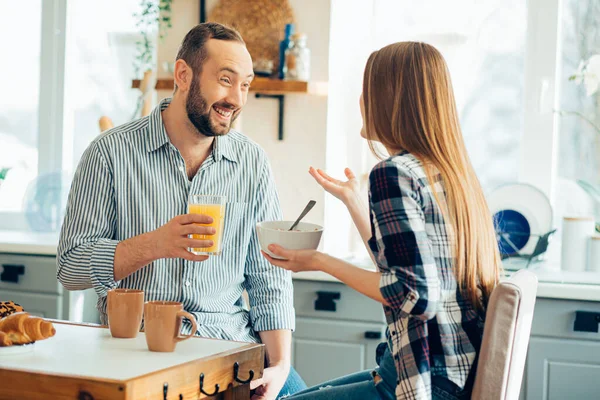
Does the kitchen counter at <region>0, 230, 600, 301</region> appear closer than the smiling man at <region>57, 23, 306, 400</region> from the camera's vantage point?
No

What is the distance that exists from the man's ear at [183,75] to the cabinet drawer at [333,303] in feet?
3.30

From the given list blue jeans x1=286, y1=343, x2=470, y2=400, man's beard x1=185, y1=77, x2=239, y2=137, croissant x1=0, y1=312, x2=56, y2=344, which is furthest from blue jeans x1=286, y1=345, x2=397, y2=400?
man's beard x1=185, y1=77, x2=239, y2=137

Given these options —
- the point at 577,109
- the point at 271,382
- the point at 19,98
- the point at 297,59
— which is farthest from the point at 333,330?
the point at 19,98

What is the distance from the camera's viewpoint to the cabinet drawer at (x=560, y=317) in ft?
8.38

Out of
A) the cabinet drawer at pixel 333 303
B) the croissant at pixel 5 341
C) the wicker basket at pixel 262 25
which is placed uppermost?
the wicker basket at pixel 262 25

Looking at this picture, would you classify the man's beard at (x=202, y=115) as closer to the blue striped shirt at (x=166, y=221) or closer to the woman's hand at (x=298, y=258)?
the blue striped shirt at (x=166, y=221)

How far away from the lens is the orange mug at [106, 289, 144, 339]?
55.4 inches

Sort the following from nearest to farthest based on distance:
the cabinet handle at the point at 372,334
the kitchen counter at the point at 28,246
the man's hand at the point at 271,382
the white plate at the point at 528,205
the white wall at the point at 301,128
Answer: the man's hand at the point at 271,382 < the cabinet handle at the point at 372,334 < the white plate at the point at 528,205 < the kitchen counter at the point at 28,246 < the white wall at the point at 301,128

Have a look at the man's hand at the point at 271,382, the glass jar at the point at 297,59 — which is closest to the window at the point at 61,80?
the glass jar at the point at 297,59

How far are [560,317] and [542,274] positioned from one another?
251mm

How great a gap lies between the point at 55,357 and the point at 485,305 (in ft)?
2.61

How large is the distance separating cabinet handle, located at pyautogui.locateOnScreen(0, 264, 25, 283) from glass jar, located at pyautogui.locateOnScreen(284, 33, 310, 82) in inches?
54.8

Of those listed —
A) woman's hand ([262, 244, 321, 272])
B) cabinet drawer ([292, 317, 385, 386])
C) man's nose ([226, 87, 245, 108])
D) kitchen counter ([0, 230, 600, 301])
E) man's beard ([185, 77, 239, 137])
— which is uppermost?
man's nose ([226, 87, 245, 108])

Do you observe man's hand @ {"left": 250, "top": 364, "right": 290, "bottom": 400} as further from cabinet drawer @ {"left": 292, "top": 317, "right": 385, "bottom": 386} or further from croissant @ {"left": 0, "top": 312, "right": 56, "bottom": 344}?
cabinet drawer @ {"left": 292, "top": 317, "right": 385, "bottom": 386}
